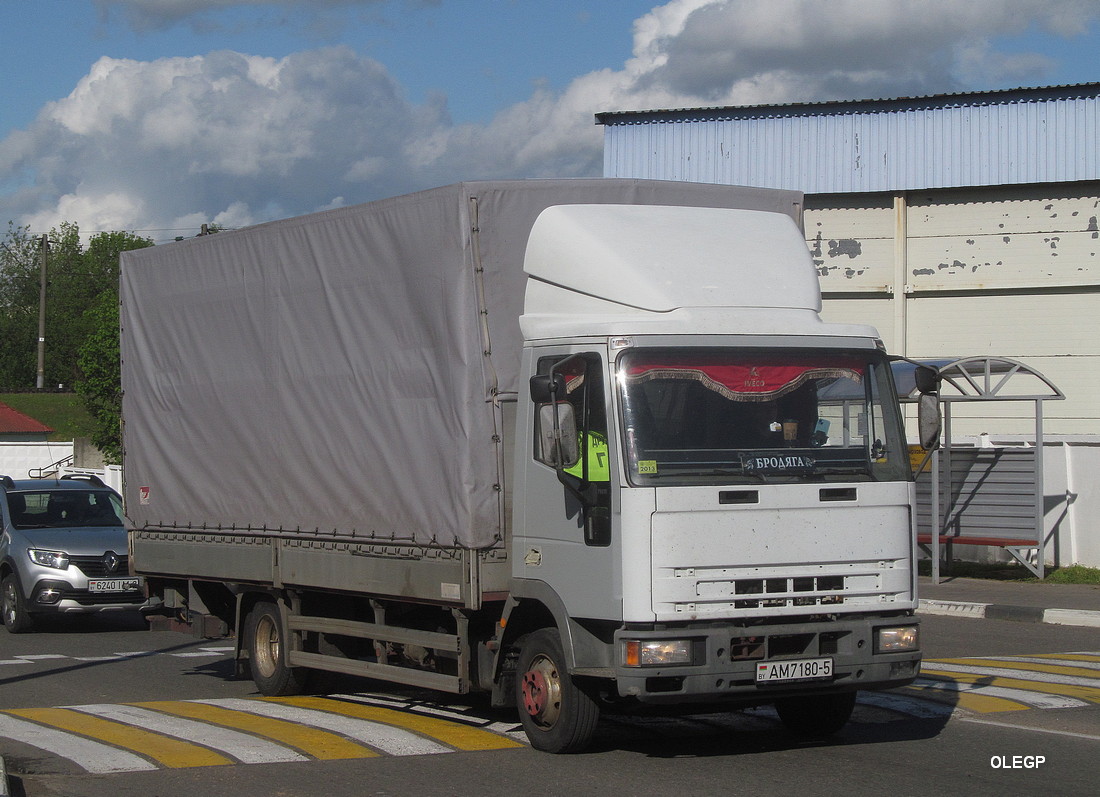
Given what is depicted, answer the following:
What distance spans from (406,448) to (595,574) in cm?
212

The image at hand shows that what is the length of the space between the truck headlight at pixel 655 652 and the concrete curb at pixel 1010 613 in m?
9.93

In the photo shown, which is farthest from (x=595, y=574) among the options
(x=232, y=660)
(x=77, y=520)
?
(x=77, y=520)

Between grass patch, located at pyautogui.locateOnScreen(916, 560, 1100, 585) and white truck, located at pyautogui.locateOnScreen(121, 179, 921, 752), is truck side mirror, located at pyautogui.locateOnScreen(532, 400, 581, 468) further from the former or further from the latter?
grass patch, located at pyautogui.locateOnScreen(916, 560, 1100, 585)

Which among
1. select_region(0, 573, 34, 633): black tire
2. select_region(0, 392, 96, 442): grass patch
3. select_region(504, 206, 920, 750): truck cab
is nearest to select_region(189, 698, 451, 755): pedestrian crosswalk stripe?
select_region(504, 206, 920, 750): truck cab

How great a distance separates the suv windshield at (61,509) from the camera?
59.0 feet

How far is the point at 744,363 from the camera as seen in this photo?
7812mm

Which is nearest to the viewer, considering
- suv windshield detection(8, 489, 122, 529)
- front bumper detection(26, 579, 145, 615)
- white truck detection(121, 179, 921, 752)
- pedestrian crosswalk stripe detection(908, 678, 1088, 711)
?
white truck detection(121, 179, 921, 752)

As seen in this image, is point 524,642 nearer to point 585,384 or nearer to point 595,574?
point 595,574

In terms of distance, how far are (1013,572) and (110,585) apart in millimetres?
12866

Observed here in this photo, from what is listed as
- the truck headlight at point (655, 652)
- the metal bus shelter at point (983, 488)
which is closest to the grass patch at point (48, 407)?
the metal bus shelter at point (983, 488)

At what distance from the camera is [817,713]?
8.71 metres

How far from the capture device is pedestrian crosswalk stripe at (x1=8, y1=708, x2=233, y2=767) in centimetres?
829

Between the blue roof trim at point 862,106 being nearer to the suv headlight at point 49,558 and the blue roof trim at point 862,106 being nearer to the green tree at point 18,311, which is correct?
the suv headlight at point 49,558

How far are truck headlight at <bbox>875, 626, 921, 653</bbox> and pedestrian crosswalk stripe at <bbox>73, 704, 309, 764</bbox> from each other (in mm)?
3501
